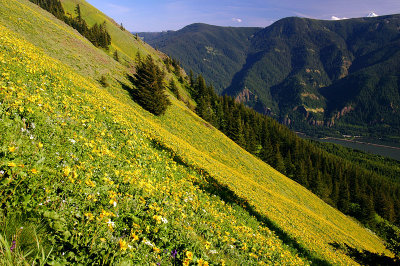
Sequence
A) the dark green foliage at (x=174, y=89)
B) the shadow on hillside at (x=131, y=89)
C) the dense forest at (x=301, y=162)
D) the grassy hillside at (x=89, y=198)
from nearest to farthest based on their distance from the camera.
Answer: the grassy hillside at (x=89, y=198) < the shadow on hillside at (x=131, y=89) < the dark green foliage at (x=174, y=89) < the dense forest at (x=301, y=162)

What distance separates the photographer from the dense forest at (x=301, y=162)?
281 ft

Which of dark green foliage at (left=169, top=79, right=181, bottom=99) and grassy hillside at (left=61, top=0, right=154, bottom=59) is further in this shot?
grassy hillside at (left=61, top=0, right=154, bottom=59)

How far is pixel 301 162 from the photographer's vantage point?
98.1m

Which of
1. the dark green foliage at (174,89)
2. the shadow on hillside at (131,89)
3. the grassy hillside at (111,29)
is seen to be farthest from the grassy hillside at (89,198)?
the grassy hillside at (111,29)

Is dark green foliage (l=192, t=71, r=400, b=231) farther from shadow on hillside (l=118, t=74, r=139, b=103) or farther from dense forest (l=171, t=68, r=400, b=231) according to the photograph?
shadow on hillside (l=118, t=74, r=139, b=103)

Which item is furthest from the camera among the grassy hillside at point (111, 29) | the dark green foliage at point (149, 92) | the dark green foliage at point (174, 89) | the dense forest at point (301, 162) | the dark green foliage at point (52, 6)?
the grassy hillside at point (111, 29)

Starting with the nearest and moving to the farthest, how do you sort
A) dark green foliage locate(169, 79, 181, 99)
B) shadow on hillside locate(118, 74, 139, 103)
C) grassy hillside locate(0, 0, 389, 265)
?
grassy hillside locate(0, 0, 389, 265) < shadow on hillside locate(118, 74, 139, 103) < dark green foliage locate(169, 79, 181, 99)

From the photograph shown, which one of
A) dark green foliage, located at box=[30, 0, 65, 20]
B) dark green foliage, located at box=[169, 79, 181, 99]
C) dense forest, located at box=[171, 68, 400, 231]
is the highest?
dark green foliage, located at box=[30, 0, 65, 20]

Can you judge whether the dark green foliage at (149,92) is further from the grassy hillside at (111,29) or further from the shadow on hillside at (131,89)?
the grassy hillside at (111,29)

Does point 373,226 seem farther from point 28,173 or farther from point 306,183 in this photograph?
point 28,173

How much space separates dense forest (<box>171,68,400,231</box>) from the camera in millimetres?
85750

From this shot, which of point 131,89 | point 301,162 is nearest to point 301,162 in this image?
point 301,162

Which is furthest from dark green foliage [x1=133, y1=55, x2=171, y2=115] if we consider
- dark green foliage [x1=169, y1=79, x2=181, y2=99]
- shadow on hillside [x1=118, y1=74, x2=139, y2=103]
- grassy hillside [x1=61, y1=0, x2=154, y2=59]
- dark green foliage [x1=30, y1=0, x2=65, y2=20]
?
dark green foliage [x1=30, y1=0, x2=65, y2=20]

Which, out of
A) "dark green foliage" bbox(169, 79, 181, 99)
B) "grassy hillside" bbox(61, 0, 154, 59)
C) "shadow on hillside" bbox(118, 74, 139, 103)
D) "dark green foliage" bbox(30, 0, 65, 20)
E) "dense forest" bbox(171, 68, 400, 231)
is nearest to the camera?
"shadow on hillside" bbox(118, 74, 139, 103)
